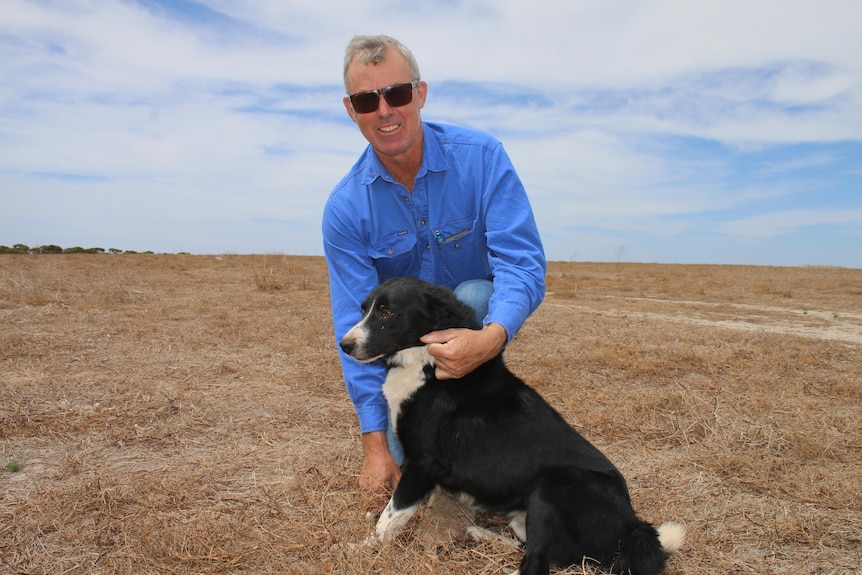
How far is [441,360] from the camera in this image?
2.68 m

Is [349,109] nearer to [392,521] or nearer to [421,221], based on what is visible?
[421,221]

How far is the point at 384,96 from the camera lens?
3111 mm

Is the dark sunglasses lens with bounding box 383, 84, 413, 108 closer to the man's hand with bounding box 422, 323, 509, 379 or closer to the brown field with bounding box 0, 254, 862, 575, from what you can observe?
the man's hand with bounding box 422, 323, 509, 379

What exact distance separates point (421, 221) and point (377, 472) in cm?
149

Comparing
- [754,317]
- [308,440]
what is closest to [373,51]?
[308,440]

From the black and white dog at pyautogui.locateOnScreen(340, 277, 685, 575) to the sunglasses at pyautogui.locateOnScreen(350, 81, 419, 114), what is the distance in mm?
980

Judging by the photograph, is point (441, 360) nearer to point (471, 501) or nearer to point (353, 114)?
point (471, 501)

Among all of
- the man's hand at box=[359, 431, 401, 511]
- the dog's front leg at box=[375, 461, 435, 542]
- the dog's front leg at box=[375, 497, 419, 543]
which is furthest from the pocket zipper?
the dog's front leg at box=[375, 497, 419, 543]

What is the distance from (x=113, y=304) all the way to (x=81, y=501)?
753cm

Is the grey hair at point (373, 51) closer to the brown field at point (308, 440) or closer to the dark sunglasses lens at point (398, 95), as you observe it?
the dark sunglasses lens at point (398, 95)

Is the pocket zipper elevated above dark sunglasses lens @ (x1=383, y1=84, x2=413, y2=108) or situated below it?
below

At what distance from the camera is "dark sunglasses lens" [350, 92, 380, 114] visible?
3102 mm

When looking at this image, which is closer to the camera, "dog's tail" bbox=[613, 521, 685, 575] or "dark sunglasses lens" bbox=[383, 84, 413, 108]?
"dog's tail" bbox=[613, 521, 685, 575]

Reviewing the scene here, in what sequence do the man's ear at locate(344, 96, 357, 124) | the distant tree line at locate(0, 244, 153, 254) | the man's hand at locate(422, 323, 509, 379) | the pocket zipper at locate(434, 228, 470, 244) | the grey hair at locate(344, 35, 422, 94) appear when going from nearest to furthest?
the man's hand at locate(422, 323, 509, 379)
the grey hair at locate(344, 35, 422, 94)
the man's ear at locate(344, 96, 357, 124)
the pocket zipper at locate(434, 228, 470, 244)
the distant tree line at locate(0, 244, 153, 254)
